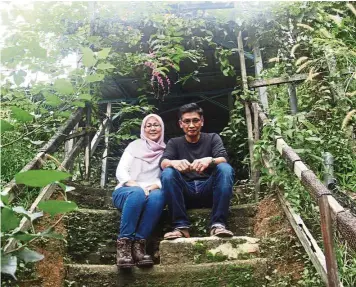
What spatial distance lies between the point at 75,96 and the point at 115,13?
1855mm

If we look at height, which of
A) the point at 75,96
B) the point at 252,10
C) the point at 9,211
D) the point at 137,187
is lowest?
the point at 137,187

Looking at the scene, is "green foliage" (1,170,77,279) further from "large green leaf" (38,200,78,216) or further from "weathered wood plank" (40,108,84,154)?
"weathered wood plank" (40,108,84,154)

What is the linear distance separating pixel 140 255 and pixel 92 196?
1424 millimetres

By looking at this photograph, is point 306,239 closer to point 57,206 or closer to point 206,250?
point 206,250

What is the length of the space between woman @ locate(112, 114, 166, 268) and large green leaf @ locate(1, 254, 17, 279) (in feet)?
5.39

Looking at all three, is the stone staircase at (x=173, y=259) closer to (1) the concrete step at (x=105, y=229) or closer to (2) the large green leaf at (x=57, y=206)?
(1) the concrete step at (x=105, y=229)

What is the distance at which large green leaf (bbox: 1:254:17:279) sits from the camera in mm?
1083

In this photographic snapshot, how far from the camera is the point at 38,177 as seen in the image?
110cm

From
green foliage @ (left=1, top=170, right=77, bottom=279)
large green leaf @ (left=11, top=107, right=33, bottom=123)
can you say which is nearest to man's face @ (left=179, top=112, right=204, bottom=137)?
large green leaf @ (left=11, top=107, right=33, bottom=123)

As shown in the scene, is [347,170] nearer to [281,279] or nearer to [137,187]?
[281,279]

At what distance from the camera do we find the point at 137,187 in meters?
3.14

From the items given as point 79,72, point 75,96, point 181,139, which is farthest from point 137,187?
point 79,72

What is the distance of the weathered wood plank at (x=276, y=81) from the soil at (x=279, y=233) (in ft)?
3.73

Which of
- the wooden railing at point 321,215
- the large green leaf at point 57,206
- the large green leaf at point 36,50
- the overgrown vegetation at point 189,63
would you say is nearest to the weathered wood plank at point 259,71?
the overgrown vegetation at point 189,63
